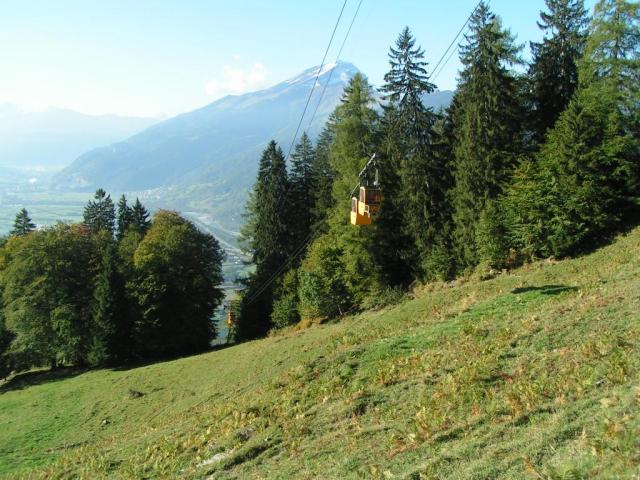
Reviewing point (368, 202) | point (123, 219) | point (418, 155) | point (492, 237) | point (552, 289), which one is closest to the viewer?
point (368, 202)

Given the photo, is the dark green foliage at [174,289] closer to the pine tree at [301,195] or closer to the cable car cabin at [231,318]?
the cable car cabin at [231,318]

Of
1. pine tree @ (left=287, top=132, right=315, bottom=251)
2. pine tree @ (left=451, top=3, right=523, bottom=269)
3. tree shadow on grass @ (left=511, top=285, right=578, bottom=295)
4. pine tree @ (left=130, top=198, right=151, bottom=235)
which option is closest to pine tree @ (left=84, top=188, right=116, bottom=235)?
pine tree @ (left=130, top=198, right=151, bottom=235)

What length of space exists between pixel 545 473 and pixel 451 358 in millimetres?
8643

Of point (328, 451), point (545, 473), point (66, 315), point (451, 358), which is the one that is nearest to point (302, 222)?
point (66, 315)

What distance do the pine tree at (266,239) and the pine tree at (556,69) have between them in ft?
86.6

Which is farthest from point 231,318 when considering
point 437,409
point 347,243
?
point 437,409

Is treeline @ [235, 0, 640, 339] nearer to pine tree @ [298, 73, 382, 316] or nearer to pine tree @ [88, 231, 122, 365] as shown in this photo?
pine tree @ [298, 73, 382, 316]

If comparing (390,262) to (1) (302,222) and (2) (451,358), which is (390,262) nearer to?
(1) (302,222)

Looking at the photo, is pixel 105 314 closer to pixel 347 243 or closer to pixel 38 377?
pixel 38 377

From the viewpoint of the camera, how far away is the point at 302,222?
181 feet

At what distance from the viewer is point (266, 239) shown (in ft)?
179

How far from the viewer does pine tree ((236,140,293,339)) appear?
54281mm

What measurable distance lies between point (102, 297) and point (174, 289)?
7461 millimetres

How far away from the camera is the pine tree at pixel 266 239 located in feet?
178
